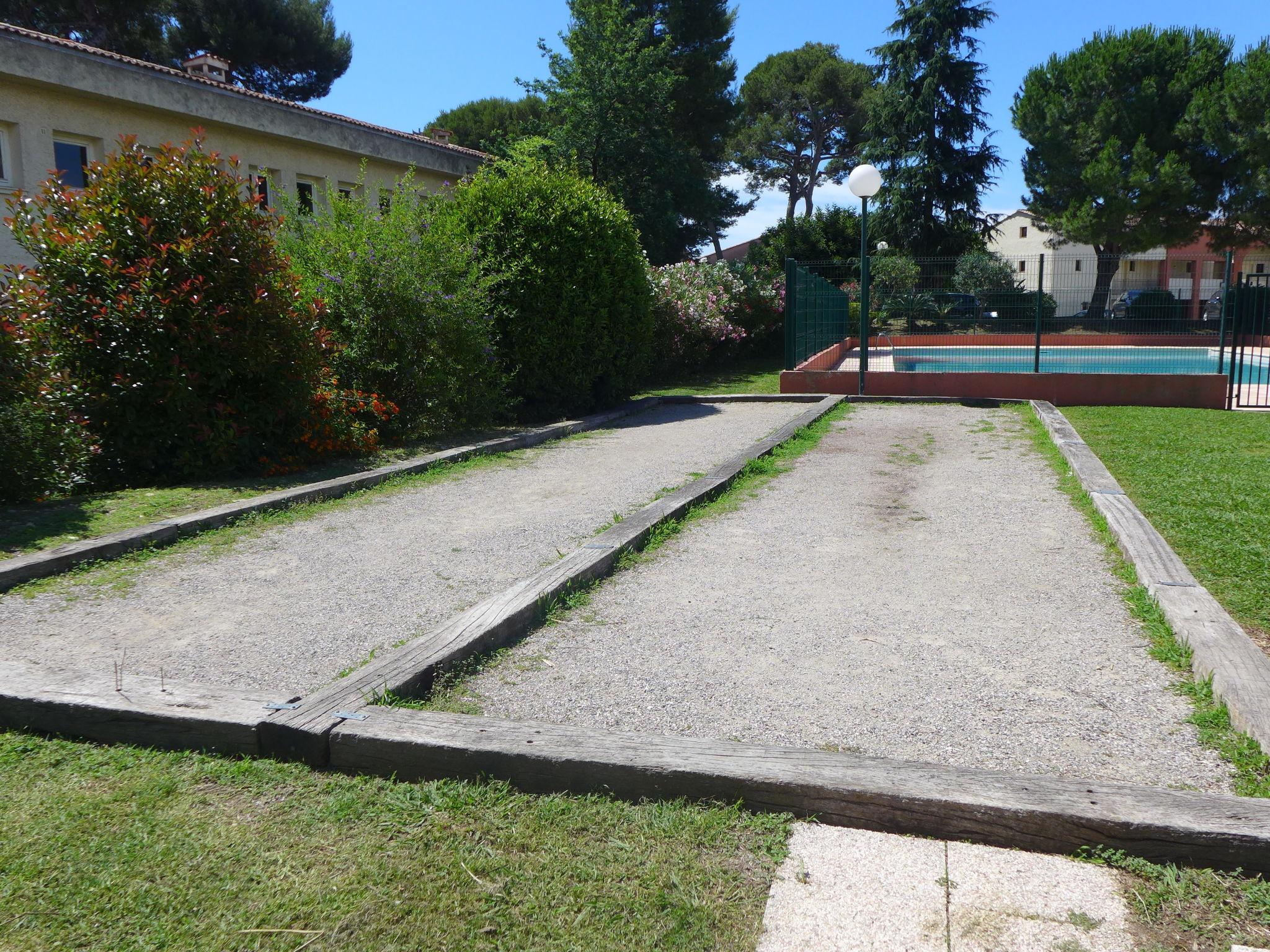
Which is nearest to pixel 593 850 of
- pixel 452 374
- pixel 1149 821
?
pixel 1149 821

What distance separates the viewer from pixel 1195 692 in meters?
3.13

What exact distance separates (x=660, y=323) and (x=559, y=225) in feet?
19.0

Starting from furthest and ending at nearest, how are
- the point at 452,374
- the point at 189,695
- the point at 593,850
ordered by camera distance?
1. the point at 452,374
2. the point at 189,695
3. the point at 593,850

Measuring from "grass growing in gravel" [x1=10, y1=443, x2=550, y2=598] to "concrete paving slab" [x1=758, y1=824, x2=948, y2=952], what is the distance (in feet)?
12.0

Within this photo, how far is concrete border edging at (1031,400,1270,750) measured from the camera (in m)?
2.87

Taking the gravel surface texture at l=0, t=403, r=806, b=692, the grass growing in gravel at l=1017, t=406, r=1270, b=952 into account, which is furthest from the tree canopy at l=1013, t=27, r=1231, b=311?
the grass growing in gravel at l=1017, t=406, r=1270, b=952

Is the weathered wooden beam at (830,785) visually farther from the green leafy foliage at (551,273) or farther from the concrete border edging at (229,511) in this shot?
the green leafy foliage at (551,273)

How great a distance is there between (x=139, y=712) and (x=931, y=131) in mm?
35447

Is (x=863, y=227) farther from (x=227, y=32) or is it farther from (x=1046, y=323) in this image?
(x=227, y=32)

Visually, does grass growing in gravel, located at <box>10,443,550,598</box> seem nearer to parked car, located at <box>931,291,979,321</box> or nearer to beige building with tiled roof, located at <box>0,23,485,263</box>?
beige building with tiled roof, located at <box>0,23,485,263</box>

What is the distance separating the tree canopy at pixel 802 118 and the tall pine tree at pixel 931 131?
8.62 metres

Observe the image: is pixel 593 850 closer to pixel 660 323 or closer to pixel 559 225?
pixel 559 225

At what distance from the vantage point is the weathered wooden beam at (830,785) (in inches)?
89.0

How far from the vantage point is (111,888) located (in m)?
2.21
